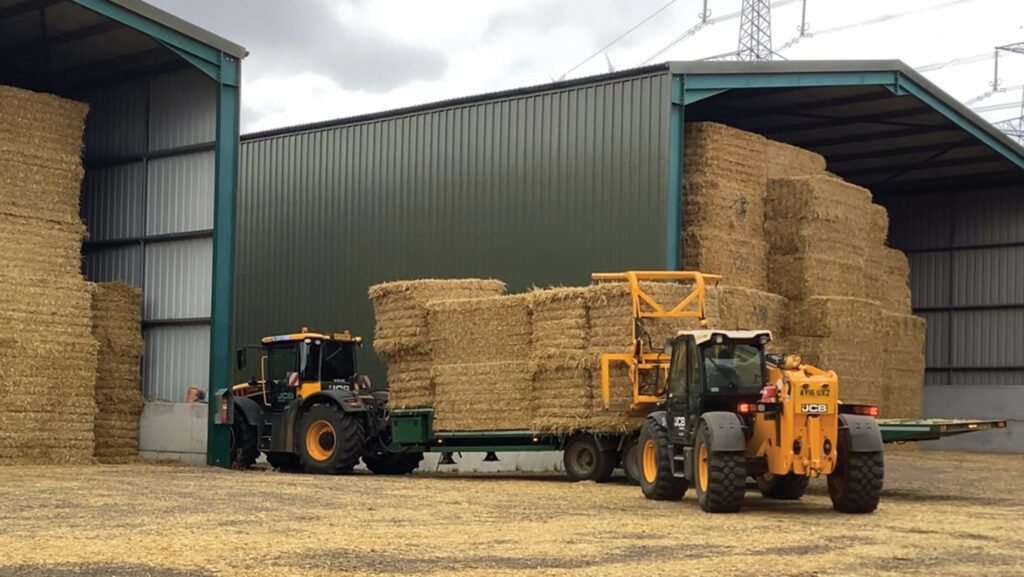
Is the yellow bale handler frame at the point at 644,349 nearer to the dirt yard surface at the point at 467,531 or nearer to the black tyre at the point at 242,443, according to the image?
the dirt yard surface at the point at 467,531

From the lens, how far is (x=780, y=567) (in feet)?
28.6

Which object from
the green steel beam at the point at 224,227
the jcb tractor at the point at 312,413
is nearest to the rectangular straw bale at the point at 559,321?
the jcb tractor at the point at 312,413

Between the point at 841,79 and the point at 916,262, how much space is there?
417 inches

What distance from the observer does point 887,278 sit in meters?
25.3

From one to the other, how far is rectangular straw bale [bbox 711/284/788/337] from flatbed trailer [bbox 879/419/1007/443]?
3985mm

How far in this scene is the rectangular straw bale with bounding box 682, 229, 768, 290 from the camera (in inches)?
797

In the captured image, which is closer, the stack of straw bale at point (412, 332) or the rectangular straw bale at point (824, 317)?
the stack of straw bale at point (412, 332)

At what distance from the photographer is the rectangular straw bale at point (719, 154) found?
20.5 metres

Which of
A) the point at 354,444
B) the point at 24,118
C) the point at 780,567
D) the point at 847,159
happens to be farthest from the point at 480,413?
the point at 847,159

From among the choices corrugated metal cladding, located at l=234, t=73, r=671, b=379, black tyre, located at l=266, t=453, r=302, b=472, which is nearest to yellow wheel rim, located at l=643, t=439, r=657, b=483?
corrugated metal cladding, located at l=234, t=73, r=671, b=379

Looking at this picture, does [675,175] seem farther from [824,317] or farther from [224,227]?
[224,227]

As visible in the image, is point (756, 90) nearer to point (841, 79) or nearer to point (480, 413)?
point (841, 79)

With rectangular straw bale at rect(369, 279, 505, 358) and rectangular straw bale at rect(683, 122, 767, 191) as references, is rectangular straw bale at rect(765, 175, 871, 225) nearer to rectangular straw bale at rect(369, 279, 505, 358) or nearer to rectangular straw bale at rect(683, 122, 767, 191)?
rectangular straw bale at rect(683, 122, 767, 191)

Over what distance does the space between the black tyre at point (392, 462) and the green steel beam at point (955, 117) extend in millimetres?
10247
